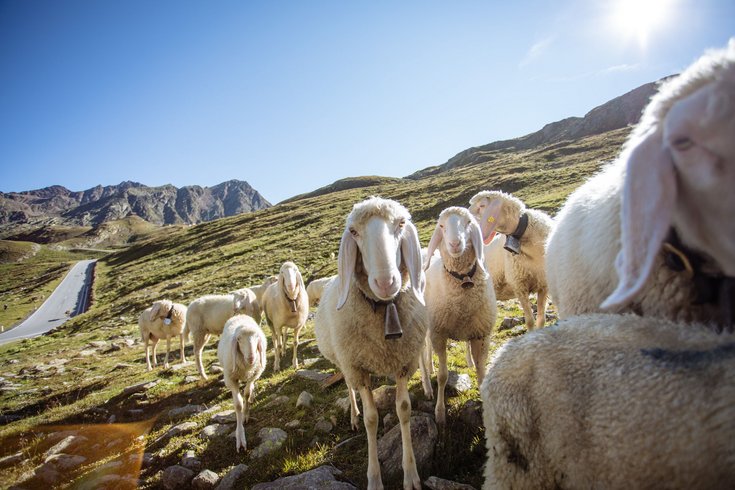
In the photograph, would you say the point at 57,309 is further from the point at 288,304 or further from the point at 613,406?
the point at 613,406

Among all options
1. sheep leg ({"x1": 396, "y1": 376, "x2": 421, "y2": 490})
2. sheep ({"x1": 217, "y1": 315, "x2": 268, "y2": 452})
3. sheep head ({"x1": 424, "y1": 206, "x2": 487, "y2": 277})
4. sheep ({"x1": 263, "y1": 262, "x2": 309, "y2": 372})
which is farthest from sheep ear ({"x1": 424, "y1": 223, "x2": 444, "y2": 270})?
sheep ({"x1": 263, "y1": 262, "x2": 309, "y2": 372})

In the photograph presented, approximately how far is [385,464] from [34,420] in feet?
36.3

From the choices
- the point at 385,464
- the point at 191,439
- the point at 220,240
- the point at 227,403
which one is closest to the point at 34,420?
the point at 227,403

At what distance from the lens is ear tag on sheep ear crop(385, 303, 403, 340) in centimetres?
383

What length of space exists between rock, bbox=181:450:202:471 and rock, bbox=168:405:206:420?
2.62 metres

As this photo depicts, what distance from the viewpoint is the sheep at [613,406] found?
4.38 feet

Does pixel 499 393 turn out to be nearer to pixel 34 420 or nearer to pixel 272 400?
pixel 272 400

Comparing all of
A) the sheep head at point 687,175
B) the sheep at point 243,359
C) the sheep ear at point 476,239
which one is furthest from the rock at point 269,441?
the sheep head at point 687,175

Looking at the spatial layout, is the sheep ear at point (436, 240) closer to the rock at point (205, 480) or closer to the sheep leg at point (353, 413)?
the sheep leg at point (353, 413)

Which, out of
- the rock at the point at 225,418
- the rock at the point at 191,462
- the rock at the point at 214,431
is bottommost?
the rock at the point at 225,418

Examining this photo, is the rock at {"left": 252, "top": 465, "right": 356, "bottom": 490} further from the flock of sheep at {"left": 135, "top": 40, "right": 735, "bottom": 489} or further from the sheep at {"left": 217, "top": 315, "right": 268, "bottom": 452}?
the sheep at {"left": 217, "top": 315, "right": 268, "bottom": 452}

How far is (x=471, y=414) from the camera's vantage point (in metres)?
4.40

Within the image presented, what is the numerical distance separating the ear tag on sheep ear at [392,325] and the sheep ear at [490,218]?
271 cm

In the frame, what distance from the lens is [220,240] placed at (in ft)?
243
